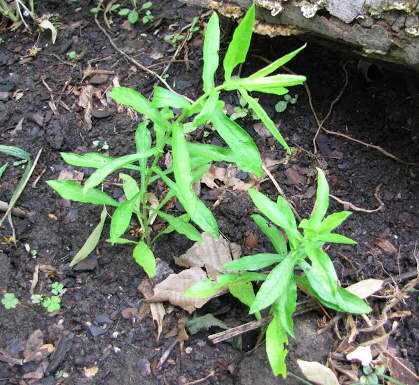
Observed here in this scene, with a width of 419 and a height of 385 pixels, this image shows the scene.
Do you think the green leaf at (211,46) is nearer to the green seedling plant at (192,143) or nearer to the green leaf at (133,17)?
the green seedling plant at (192,143)

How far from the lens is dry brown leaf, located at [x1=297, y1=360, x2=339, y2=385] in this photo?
1743 mm

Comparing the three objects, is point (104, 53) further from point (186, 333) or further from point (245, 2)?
point (186, 333)

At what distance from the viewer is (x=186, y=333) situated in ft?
6.23

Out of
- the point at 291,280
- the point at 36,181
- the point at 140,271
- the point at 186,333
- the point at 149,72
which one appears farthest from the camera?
the point at 149,72

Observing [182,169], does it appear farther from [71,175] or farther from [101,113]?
[101,113]

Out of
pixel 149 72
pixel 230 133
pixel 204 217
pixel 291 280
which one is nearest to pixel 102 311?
pixel 204 217

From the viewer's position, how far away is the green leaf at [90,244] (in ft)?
Answer: 6.70

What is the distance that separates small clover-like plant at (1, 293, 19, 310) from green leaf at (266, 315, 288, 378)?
895 millimetres

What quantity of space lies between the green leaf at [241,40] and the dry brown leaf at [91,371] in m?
1.05

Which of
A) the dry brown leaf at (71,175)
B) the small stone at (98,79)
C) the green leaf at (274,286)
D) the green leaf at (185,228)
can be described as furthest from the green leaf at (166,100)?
the small stone at (98,79)

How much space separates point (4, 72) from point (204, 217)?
1519 mm

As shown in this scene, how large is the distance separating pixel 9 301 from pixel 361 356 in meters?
1.22

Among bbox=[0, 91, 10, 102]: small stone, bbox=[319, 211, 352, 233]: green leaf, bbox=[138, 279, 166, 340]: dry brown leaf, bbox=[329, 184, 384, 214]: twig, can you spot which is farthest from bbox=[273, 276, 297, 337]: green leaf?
bbox=[0, 91, 10, 102]: small stone

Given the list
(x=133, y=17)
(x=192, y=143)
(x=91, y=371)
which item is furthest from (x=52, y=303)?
(x=133, y=17)
